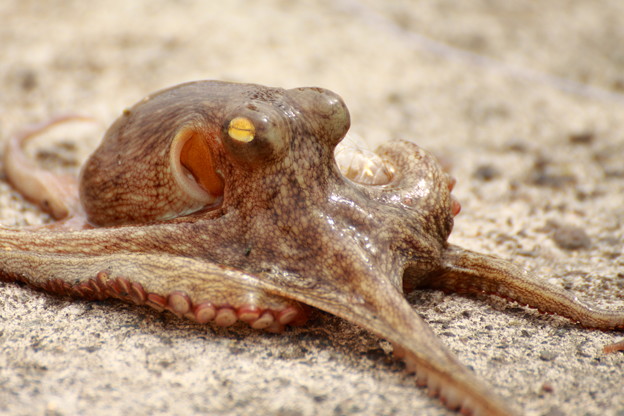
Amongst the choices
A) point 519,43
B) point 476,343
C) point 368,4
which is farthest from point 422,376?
point 368,4

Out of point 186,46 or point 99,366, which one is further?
point 186,46

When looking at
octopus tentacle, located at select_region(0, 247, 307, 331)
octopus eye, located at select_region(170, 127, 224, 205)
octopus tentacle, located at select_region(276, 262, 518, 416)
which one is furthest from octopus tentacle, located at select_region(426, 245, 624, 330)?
octopus eye, located at select_region(170, 127, 224, 205)

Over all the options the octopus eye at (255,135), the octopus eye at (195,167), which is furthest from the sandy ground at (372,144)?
the octopus eye at (255,135)

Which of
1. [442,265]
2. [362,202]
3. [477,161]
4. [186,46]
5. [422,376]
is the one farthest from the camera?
[186,46]

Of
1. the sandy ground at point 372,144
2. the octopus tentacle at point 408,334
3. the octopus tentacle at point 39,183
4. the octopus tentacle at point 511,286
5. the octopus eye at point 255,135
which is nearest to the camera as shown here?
the octopus tentacle at point 408,334

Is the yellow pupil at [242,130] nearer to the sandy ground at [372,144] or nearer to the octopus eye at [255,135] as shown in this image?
the octopus eye at [255,135]

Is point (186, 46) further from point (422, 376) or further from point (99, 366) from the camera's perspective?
point (422, 376)
